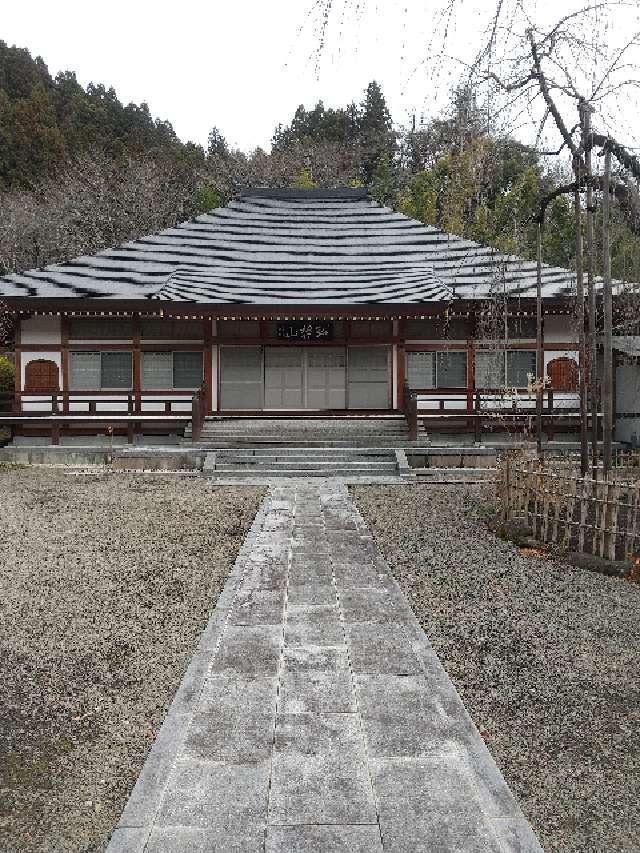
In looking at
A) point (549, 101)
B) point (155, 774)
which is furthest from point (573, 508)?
point (155, 774)

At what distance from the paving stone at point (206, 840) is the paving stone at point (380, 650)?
1734 mm

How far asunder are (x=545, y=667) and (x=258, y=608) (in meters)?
2.46

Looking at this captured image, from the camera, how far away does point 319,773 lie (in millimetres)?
3119

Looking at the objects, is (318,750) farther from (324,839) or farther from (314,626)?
(314,626)

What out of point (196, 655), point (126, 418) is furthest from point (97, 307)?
point (196, 655)

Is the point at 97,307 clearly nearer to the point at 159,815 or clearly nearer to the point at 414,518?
the point at 414,518

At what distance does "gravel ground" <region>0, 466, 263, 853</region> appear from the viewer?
3107mm

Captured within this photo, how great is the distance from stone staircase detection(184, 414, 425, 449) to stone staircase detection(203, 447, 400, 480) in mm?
341

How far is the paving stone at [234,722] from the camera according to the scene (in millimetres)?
3318

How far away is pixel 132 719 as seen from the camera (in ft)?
12.6

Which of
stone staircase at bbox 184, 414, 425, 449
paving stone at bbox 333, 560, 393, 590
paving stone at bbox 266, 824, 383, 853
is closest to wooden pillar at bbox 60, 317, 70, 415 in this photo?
stone staircase at bbox 184, 414, 425, 449

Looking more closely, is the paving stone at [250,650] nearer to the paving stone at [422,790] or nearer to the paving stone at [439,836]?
the paving stone at [422,790]

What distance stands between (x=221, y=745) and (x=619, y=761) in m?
2.18

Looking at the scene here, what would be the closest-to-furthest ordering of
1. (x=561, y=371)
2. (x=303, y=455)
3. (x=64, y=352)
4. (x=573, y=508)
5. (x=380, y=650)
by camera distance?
(x=380, y=650)
(x=573, y=508)
(x=303, y=455)
(x=64, y=352)
(x=561, y=371)
